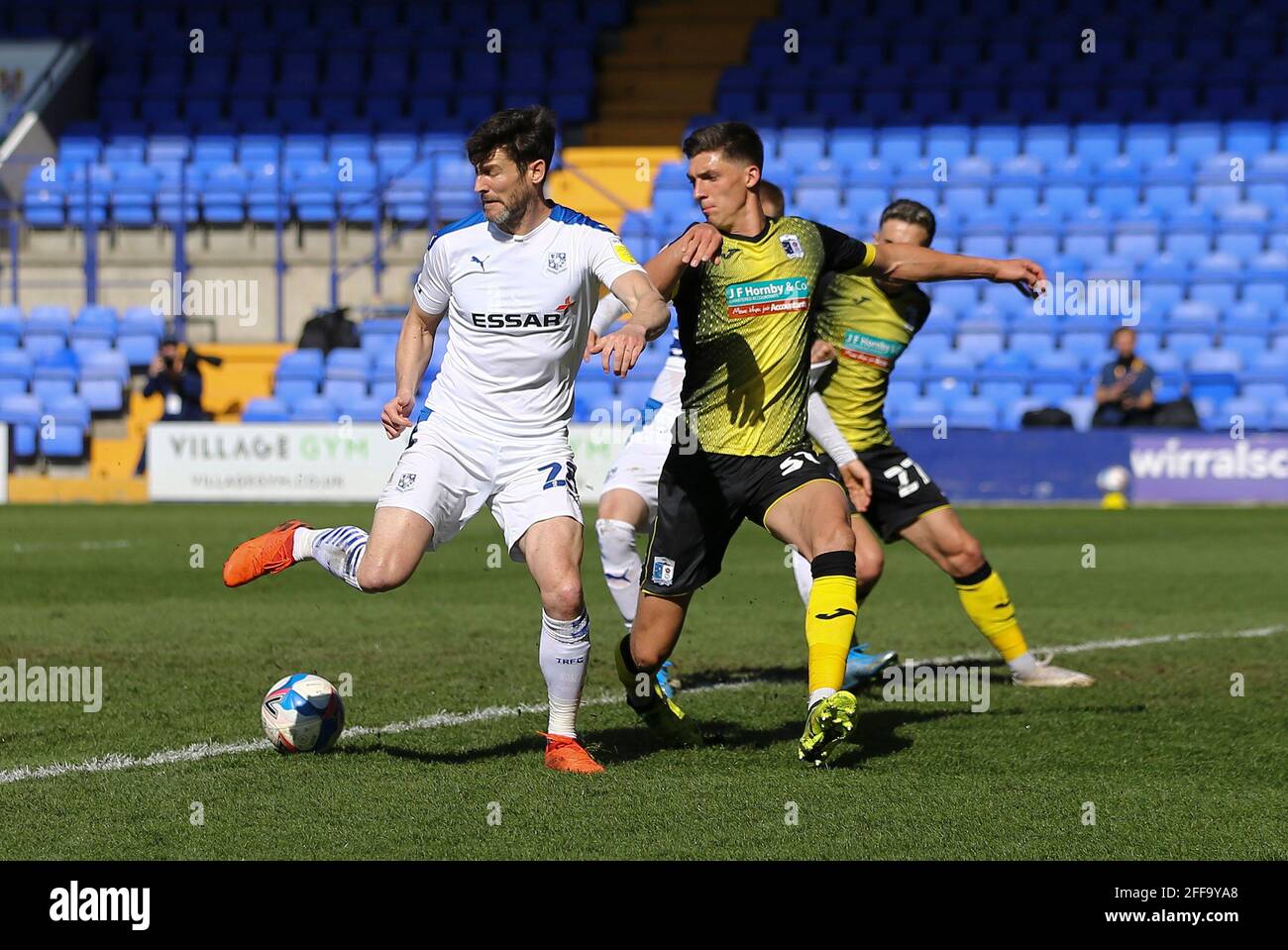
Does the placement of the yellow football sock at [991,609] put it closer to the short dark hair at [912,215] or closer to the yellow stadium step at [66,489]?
the short dark hair at [912,215]

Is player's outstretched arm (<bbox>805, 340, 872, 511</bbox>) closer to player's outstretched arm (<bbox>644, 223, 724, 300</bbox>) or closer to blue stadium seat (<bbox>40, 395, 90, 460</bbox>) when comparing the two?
player's outstretched arm (<bbox>644, 223, 724, 300</bbox>)

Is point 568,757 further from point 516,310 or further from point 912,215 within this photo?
point 912,215

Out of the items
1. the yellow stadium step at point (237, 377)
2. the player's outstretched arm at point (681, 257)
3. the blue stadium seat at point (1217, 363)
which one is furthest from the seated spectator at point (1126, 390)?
the player's outstretched arm at point (681, 257)

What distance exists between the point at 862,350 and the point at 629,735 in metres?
2.40

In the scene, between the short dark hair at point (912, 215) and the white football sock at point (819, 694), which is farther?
the short dark hair at point (912, 215)

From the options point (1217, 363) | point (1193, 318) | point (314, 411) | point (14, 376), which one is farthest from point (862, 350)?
A: point (14, 376)

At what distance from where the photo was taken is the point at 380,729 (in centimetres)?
688

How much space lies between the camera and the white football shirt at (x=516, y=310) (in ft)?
20.4

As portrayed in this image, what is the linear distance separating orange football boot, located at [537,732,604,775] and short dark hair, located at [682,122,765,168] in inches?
84.2

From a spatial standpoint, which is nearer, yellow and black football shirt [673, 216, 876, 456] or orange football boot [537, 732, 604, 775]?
orange football boot [537, 732, 604, 775]

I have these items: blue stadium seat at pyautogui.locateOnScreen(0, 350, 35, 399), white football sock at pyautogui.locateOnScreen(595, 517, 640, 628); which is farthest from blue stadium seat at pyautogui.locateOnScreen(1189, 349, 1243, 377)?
white football sock at pyautogui.locateOnScreen(595, 517, 640, 628)

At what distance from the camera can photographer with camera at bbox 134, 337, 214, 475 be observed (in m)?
22.4

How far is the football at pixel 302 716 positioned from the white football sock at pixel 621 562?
195 centimetres
